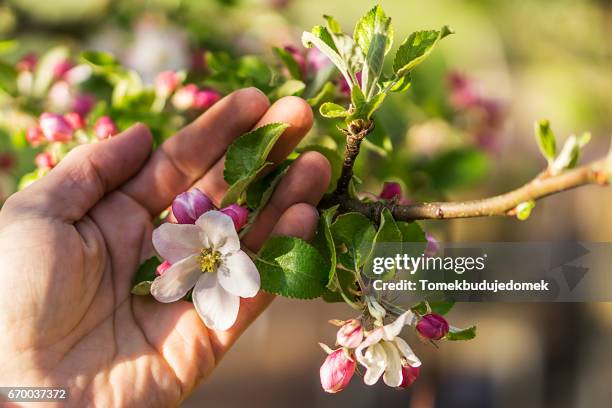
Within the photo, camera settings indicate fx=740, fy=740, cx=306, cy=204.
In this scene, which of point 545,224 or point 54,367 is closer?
point 54,367

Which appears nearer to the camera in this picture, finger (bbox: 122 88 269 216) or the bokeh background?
finger (bbox: 122 88 269 216)

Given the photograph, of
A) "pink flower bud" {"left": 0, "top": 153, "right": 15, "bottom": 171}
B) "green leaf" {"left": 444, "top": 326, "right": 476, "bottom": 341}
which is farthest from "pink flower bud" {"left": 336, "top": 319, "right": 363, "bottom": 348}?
"pink flower bud" {"left": 0, "top": 153, "right": 15, "bottom": 171}

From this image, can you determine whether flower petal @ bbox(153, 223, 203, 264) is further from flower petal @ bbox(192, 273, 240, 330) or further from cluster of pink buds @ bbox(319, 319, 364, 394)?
cluster of pink buds @ bbox(319, 319, 364, 394)

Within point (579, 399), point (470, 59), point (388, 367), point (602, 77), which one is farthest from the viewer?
point (579, 399)

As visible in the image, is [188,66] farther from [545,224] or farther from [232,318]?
[545,224]

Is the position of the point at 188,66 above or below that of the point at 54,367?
above

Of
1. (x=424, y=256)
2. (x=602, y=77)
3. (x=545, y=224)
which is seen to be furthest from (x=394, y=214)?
(x=545, y=224)
